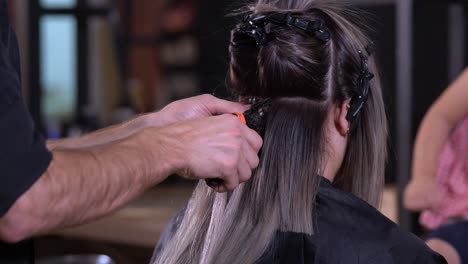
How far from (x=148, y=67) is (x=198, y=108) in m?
4.53

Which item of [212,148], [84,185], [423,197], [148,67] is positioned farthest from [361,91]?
[148,67]

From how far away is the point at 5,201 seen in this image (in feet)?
3.16

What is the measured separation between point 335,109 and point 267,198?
206 millimetres

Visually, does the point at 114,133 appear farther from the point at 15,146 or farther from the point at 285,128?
the point at 15,146

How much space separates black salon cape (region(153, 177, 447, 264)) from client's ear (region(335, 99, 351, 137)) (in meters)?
0.16

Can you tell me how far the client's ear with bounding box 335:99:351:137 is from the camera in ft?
4.95

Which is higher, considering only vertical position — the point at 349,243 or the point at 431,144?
the point at 349,243

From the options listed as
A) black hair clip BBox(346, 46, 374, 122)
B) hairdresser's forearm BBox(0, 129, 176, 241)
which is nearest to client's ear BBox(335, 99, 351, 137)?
black hair clip BBox(346, 46, 374, 122)

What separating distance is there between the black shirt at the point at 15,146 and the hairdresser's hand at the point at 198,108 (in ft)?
1.42

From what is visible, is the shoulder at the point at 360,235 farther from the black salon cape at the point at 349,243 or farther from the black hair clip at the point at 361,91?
the black hair clip at the point at 361,91

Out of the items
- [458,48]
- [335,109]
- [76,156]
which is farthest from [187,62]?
[76,156]

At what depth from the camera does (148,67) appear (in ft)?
19.5

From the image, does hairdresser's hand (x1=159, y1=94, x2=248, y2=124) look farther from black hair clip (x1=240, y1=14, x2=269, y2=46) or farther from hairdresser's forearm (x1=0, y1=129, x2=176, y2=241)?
hairdresser's forearm (x1=0, y1=129, x2=176, y2=241)

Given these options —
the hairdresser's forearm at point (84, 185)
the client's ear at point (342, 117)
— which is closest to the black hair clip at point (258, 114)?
the client's ear at point (342, 117)
